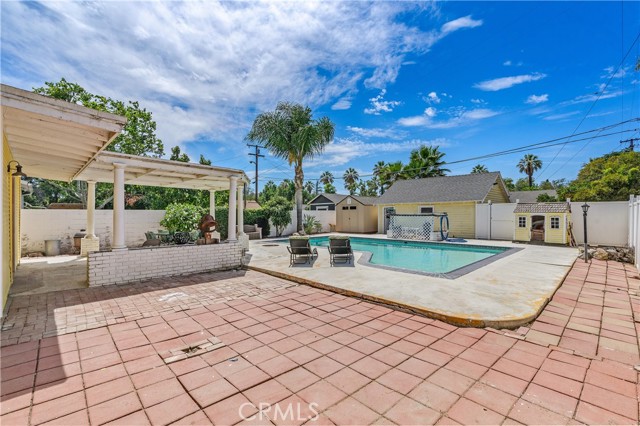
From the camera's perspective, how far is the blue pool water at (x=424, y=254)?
30.7 ft

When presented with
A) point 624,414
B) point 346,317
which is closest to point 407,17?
point 346,317

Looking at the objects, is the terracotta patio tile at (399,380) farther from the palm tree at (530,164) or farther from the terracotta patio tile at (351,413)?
the palm tree at (530,164)

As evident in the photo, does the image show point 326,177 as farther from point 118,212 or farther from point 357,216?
point 118,212

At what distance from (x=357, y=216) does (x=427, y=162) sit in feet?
33.1

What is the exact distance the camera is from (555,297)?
5.22 meters

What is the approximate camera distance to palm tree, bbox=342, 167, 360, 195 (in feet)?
151

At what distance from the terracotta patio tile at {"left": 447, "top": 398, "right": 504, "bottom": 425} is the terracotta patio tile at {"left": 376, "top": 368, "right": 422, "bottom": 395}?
15.3 inches

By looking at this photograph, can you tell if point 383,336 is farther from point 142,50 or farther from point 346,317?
point 142,50

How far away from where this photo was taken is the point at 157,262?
6941mm

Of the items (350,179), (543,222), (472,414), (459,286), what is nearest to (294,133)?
(459,286)

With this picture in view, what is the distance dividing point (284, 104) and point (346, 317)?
15.2 meters

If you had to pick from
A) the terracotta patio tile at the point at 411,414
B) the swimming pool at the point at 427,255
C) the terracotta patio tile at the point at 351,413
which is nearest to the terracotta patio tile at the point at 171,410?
the terracotta patio tile at the point at 351,413

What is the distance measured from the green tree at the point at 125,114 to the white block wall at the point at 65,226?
6.21 m

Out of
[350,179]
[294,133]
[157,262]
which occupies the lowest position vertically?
[157,262]
